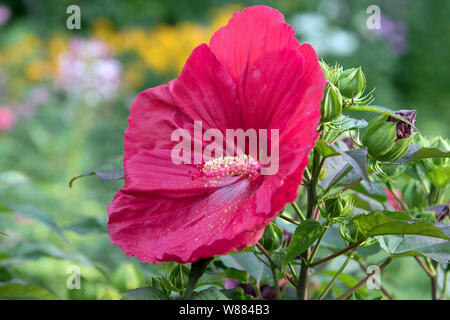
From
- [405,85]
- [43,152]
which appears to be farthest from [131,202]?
[405,85]

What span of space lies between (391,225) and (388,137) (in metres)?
0.09

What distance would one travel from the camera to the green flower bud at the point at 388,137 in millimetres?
503

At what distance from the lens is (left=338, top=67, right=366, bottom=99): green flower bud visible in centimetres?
53

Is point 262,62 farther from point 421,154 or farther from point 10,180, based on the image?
point 10,180

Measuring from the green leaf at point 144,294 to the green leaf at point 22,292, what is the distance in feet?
0.74

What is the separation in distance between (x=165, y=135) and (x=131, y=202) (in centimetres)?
8

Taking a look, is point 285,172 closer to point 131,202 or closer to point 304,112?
point 304,112

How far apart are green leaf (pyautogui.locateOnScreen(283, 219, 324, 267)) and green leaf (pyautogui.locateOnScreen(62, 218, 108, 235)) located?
1.31ft

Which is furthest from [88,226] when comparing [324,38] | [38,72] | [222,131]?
[324,38]

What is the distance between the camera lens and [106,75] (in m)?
2.48

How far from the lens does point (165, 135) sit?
563mm

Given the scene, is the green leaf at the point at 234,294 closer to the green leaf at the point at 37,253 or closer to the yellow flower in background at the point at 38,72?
the green leaf at the point at 37,253

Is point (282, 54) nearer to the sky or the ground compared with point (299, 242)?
nearer to the sky

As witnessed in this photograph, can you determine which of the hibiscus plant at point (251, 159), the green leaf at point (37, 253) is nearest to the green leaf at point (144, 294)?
the hibiscus plant at point (251, 159)
